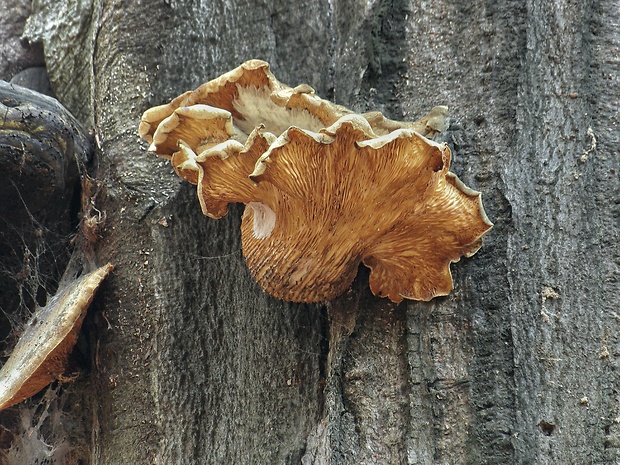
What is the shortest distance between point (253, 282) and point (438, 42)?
3.24 feet

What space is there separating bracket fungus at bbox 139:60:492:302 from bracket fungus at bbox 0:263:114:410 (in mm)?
579

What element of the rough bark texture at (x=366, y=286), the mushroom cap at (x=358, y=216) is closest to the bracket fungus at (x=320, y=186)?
the mushroom cap at (x=358, y=216)

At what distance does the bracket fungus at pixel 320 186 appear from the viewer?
57.0 inches

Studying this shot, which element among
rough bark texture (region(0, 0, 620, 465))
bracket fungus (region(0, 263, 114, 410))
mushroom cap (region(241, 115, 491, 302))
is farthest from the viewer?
bracket fungus (region(0, 263, 114, 410))

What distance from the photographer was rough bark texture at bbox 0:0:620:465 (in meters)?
1.63

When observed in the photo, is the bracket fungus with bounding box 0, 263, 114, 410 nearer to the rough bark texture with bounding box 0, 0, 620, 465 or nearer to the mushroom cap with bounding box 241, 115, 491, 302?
the rough bark texture with bounding box 0, 0, 620, 465

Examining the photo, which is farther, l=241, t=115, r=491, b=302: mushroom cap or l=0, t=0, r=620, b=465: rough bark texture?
l=0, t=0, r=620, b=465: rough bark texture

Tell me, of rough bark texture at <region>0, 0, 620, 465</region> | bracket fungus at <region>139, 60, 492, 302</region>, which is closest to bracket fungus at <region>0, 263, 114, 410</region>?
rough bark texture at <region>0, 0, 620, 465</region>

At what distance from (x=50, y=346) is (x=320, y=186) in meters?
1.06

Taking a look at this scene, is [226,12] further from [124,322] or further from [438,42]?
[124,322]

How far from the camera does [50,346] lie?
195 cm

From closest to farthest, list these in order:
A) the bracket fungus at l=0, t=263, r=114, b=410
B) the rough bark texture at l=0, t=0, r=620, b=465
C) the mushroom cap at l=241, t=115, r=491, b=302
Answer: the mushroom cap at l=241, t=115, r=491, b=302 < the rough bark texture at l=0, t=0, r=620, b=465 < the bracket fungus at l=0, t=263, r=114, b=410

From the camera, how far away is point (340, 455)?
169cm

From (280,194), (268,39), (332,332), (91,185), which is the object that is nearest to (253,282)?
(332,332)
